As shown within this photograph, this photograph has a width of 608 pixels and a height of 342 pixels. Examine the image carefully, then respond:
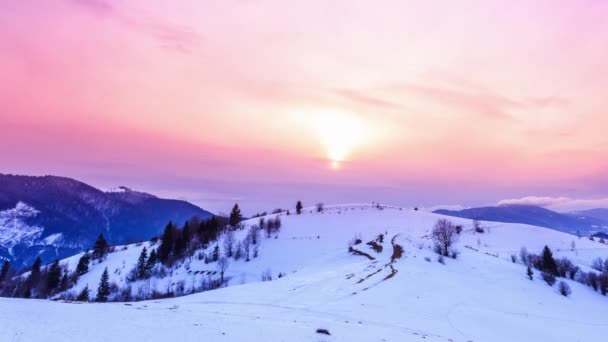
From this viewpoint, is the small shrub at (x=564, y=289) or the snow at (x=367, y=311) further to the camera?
the small shrub at (x=564, y=289)

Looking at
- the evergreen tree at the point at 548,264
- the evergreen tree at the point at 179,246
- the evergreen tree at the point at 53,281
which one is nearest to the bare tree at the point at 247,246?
the evergreen tree at the point at 179,246

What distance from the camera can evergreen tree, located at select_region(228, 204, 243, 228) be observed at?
123062 millimetres

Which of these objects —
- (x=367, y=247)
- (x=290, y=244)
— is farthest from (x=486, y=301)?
(x=290, y=244)

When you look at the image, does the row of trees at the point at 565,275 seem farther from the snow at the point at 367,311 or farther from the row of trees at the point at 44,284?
the row of trees at the point at 44,284

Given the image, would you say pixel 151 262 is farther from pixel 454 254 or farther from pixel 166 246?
pixel 454 254

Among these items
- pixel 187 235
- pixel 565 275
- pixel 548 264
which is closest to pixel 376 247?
pixel 548 264

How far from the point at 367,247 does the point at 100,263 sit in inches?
4234

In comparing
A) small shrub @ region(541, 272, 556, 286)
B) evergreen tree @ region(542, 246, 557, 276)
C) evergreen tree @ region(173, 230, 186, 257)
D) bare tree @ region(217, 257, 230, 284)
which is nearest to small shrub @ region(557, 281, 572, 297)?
small shrub @ region(541, 272, 556, 286)

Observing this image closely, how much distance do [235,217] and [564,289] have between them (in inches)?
4102

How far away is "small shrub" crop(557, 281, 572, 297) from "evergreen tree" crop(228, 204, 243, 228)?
98908mm

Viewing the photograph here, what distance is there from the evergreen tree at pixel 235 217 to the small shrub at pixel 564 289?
325 ft

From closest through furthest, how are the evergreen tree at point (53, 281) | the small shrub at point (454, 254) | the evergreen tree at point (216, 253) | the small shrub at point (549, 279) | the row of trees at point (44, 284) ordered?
the small shrub at point (549, 279)
the small shrub at point (454, 254)
the evergreen tree at point (216, 253)
the row of trees at point (44, 284)
the evergreen tree at point (53, 281)

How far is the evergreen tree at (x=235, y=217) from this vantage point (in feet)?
404

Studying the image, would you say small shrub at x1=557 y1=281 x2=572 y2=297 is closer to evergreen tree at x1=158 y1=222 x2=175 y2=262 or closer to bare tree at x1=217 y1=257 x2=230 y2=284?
bare tree at x1=217 y1=257 x2=230 y2=284
